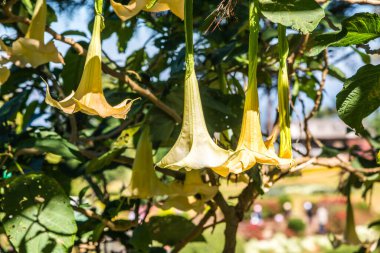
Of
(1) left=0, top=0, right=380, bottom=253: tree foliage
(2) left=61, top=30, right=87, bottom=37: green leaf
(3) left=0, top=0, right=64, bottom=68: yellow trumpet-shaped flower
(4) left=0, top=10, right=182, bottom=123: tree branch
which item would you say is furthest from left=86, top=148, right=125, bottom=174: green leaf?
(3) left=0, top=0, right=64, bottom=68: yellow trumpet-shaped flower

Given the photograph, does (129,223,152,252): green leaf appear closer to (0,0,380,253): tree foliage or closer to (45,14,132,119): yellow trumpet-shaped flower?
(0,0,380,253): tree foliage

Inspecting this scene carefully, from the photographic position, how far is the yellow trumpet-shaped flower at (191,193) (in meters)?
1.09

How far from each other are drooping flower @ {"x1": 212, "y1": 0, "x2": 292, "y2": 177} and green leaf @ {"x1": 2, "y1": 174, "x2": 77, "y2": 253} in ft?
1.42

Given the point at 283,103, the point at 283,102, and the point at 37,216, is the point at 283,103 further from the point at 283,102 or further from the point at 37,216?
the point at 37,216

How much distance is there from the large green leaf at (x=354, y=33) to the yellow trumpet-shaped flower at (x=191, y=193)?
17.1 inches

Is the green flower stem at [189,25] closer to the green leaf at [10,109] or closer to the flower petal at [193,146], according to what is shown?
the flower petal at [193,146]

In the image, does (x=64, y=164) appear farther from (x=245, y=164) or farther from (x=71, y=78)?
(x=245, y=164)

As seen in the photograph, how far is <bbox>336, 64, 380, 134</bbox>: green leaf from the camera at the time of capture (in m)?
0.74

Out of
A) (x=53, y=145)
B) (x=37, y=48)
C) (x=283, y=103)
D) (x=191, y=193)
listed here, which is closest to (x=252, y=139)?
(x=283, y=103)

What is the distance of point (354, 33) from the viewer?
714 millimetres

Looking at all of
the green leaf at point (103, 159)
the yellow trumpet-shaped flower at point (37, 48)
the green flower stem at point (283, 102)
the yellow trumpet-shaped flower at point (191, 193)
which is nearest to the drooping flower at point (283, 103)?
the green flower stem at point (283, 102)

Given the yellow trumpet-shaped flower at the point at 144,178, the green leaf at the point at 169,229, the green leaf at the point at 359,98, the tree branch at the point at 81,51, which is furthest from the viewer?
the green leaf at the point at 169,229

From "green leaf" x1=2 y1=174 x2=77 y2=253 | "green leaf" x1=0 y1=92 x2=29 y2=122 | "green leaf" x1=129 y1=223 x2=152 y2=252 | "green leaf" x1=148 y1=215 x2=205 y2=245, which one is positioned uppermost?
"green leaf" x1=0 y1=92 x2=29 y2=122

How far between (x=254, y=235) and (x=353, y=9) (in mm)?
7324
